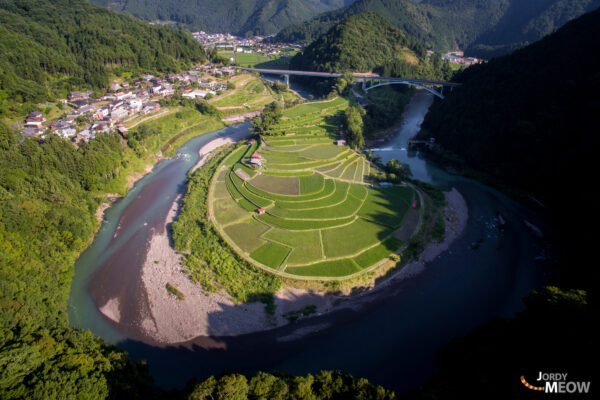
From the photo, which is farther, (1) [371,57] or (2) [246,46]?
(2) [246,46]

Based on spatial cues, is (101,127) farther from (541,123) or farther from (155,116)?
(541,123)

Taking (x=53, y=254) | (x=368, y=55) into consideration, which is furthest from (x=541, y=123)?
(x=53, y=254)

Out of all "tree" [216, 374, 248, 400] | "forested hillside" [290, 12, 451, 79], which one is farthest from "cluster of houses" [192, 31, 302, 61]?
"tree" [216, 374, 248, 400]

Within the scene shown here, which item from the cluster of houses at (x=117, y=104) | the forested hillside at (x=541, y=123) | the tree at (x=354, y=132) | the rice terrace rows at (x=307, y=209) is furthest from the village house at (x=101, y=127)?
the forested hillside at (x=541, y=123)

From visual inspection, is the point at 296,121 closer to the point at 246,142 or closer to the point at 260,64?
the point at 246,142

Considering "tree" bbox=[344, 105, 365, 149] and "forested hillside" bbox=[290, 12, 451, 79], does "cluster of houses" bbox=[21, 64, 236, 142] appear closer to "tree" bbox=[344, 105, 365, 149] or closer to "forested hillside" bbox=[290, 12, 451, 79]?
"forested hillside" bbox=[290, 12, 451, 79]

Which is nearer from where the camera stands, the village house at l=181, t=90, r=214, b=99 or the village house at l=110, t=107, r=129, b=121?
the village house at l=110, t=107, r=129, b=121

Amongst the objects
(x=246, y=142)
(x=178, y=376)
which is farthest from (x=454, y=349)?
(x=246, y=142)
